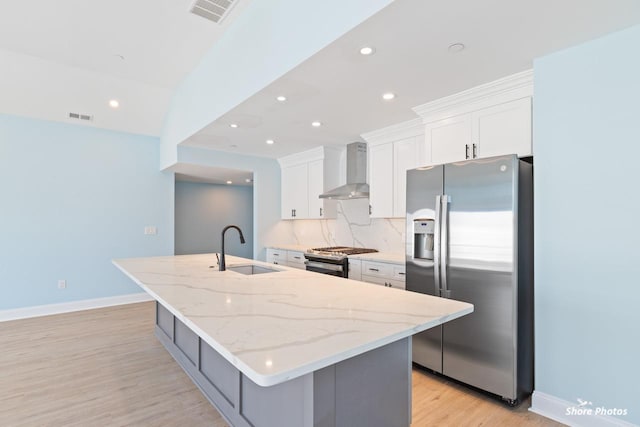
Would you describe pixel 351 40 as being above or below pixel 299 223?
above

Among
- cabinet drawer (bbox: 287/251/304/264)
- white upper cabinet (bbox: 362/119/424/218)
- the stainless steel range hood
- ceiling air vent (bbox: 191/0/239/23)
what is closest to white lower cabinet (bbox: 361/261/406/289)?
white upper cabinet (bbox: 362/119/424/218)

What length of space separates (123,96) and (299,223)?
3.24 m

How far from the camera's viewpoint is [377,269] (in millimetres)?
3545

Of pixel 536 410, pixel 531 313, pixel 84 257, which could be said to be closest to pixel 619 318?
pixel 531 313

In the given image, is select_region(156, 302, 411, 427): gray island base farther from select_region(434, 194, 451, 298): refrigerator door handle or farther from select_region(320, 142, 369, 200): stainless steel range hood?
select_region(320, 142, 369, 200): stainless steel range hood

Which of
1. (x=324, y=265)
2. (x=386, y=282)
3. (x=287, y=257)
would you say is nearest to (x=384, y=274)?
(x=386, y=282)

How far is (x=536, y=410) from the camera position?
2.17m

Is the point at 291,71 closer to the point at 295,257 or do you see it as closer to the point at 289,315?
the point at 289,315

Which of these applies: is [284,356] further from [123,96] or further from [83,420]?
[123,96]

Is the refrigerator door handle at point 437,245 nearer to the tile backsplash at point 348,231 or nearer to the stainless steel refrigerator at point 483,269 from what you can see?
the stainless steel refrigerator at point 483,269

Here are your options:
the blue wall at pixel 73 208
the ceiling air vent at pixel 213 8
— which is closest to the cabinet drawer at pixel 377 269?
the ceiling air vent at pixel 213 8

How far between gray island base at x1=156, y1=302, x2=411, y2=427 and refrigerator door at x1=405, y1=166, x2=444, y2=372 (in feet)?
3.83

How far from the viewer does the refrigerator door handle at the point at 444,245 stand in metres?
2.57

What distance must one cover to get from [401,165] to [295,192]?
2.15m
